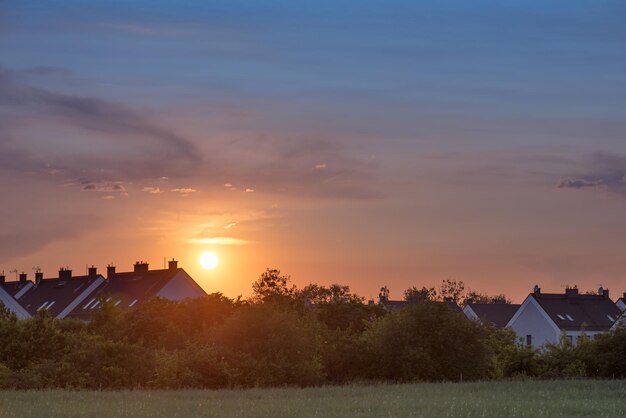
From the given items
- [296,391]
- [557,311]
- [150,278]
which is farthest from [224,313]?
[557,311]

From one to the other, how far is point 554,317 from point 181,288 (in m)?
40.5

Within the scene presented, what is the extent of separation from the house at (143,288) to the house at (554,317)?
115ft

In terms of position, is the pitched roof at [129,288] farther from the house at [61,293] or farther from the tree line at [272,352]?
the tree line at [272,352]

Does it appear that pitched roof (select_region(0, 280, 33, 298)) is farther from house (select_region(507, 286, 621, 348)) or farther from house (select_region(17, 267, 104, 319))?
house (select_region(507, 286, 621, 348))

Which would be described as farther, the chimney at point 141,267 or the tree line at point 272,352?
the chimney at point 141,267

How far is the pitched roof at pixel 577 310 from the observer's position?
11451 centimetres

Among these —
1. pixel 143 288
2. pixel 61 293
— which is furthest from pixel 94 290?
pixel 143 288

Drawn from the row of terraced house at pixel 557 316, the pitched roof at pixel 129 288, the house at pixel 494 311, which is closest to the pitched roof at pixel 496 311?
the house at pixel 494 311

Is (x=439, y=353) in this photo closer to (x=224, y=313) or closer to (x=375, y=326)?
(x=375, y=326)

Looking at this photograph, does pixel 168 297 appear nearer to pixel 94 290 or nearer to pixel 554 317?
pixel 94 290

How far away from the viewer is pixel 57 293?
381ft

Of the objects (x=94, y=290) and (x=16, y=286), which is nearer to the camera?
(x=94, y=290)

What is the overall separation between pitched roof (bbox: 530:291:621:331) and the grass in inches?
2930

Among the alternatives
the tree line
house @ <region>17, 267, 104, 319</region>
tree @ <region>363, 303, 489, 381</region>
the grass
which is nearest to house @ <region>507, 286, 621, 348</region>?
house @ <region>17, 267, 104, 319</region>
